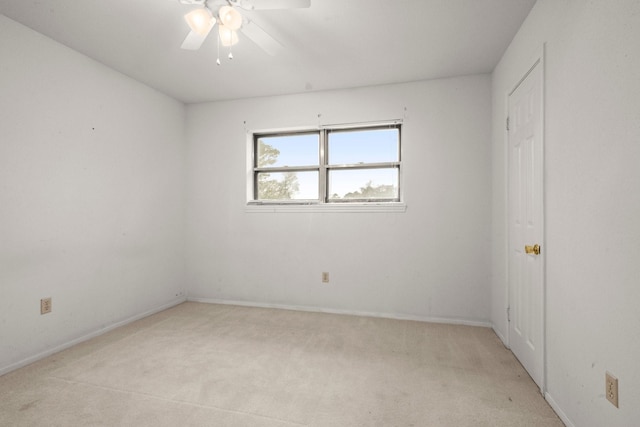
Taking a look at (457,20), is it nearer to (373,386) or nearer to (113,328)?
(373,386)

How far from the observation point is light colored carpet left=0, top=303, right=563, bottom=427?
1757 millimetres

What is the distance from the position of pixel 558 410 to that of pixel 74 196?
386cm

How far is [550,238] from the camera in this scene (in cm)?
187

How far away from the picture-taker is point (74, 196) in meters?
2.75

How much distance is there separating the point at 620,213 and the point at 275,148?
3.36 meters

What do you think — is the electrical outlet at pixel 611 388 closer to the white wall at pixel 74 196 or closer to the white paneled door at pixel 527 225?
the white paneled door at pixel 527 225

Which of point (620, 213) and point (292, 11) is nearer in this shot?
point (620, 213)

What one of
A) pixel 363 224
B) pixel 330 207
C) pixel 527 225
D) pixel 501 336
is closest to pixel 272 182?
pixel 330 207

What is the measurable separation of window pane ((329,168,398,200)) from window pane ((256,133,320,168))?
36cm

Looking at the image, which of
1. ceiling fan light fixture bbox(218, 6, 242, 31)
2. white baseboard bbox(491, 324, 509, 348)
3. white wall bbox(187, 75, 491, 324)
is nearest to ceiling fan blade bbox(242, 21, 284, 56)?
ceiling fan light fixture bbox(218, 6, 242, 31)

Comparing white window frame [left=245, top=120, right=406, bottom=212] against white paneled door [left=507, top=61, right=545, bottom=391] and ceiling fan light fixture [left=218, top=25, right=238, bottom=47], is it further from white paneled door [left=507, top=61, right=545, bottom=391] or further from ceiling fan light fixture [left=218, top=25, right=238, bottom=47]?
ceiling fan light fixture [left=218, top=25, right=238, bottom=47]

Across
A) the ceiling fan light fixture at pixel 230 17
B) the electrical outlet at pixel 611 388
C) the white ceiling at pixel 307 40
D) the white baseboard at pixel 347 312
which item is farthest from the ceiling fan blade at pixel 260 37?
the white baseboard at pixel 347 312

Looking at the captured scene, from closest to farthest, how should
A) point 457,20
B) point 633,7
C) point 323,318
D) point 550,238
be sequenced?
point 633,7, point 550,238, point 457,20, point 323,318

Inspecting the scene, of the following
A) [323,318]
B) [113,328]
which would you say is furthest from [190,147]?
[323,318]
